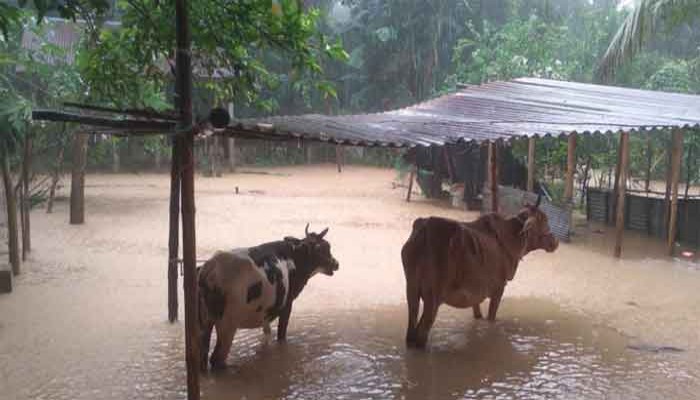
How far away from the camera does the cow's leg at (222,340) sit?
5324 millimetres

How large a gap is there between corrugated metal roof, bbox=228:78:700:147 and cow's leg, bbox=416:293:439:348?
4.88ft

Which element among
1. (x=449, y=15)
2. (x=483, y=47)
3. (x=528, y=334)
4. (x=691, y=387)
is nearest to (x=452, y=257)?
(x=528, y=334)

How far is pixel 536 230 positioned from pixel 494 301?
93 centimetres

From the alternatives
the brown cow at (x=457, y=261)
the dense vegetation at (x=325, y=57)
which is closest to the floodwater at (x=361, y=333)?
the brown cow at (x=457, y=261)

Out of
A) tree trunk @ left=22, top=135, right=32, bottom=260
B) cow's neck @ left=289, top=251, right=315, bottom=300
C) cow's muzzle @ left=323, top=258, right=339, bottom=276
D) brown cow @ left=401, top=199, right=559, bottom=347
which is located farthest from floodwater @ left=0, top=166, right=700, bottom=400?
cow's muzzle @ left=323, top=258, right=339, bottom=276

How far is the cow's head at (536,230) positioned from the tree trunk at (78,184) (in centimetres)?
874

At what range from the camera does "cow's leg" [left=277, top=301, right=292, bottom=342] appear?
20.4ft

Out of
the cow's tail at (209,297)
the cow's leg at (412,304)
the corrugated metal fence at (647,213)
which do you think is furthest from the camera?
the corrugated metal fence at (647,213)

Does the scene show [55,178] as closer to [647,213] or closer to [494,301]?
[494,301]

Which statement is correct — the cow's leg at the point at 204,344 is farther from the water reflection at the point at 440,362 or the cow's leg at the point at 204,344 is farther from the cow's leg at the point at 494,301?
the cow's leg at the point at 494,301

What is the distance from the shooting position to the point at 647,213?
40.5ft

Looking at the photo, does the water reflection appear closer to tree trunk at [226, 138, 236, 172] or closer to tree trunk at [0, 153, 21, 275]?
tree trunk at [0, 153, 21, 275]

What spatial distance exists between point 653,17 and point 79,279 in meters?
12.0

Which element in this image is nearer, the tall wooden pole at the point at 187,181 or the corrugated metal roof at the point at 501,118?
the tall wooden pole at the point at 187,181
